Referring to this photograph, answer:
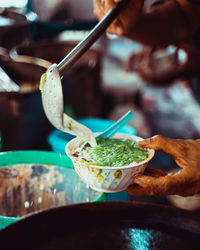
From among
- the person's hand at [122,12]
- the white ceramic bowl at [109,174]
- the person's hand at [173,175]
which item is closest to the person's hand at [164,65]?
the person's hand at [122,12]

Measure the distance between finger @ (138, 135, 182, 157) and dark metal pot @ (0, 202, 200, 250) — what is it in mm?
304

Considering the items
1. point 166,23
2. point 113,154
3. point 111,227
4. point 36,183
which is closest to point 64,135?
point 36,183

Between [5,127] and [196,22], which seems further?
[196,22]

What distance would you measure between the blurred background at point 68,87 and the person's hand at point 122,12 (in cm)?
73

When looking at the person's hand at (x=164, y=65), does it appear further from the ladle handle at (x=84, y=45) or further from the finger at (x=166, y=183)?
the finger at (x=166, y=183)

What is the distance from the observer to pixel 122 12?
2.16m

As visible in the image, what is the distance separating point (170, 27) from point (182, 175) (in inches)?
82.7

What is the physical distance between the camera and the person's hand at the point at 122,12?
2.05 metres

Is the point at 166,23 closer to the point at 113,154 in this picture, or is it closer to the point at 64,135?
the point at 64,135

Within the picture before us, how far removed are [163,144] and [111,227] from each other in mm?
439

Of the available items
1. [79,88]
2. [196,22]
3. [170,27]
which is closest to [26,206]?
[79,88]

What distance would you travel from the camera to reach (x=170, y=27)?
314 cm

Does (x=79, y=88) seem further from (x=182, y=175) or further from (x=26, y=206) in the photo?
(x=182, y=175)

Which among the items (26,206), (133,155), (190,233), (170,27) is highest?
(170,27)
